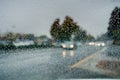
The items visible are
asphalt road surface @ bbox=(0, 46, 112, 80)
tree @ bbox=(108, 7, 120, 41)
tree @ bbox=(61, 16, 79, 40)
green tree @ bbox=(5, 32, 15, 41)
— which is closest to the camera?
asphalt road surface @ bbox=(0, 46, 112, 80)

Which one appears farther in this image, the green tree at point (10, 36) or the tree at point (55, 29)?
the green tree at point (10, 36)

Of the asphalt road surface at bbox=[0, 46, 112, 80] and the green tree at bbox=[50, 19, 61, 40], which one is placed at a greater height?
the green tree at bbox=[50, 19, 61, 40]

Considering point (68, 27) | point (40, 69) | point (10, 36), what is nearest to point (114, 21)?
point (68, 27)

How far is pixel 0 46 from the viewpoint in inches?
1750

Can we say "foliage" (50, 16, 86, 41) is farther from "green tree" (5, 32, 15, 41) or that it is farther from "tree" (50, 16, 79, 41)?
"green tree" (5, 32, 15, 41)

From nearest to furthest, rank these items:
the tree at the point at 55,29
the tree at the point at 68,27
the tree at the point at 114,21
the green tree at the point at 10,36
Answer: the tree at the point at 55,29
the tree at the point at 68,27
the tree at the point at 114,21
the green tree at the point at 10,36

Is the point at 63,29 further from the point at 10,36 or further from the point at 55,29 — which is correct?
the point at 10,36

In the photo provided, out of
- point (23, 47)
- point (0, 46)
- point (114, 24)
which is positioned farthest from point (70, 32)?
point (0, 46)

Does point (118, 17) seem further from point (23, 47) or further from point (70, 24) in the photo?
point (23, 47)

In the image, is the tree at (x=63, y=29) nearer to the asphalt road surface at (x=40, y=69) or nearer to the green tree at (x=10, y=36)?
the green tree at (x=10, y=36)

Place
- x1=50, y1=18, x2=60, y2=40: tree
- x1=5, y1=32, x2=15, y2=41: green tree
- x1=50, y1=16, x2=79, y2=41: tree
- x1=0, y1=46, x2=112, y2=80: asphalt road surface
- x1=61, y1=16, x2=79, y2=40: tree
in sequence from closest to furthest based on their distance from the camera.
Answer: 1. x1=0, y1=46, x2=112, y2=80: asphalt road surface
2. x1=50, y1=16, x2=79, y2=41: tree
3. x1=50, y1=18, x2=60, y2=40: tree
4. x1=61, y1=16, x2=79, y2=40: tree
5. x1=5, y1=32, x2=15, y2=41: green tree

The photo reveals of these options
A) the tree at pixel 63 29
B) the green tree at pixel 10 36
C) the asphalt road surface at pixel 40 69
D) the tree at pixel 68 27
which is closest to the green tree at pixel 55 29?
the tree at pixel 63 29

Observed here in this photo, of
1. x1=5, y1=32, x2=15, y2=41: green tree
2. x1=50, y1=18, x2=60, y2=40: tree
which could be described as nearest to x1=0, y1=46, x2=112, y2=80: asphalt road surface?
x1=50, y1=18, x2=60, y2=40: tree

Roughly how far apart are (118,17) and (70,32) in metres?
21.4
